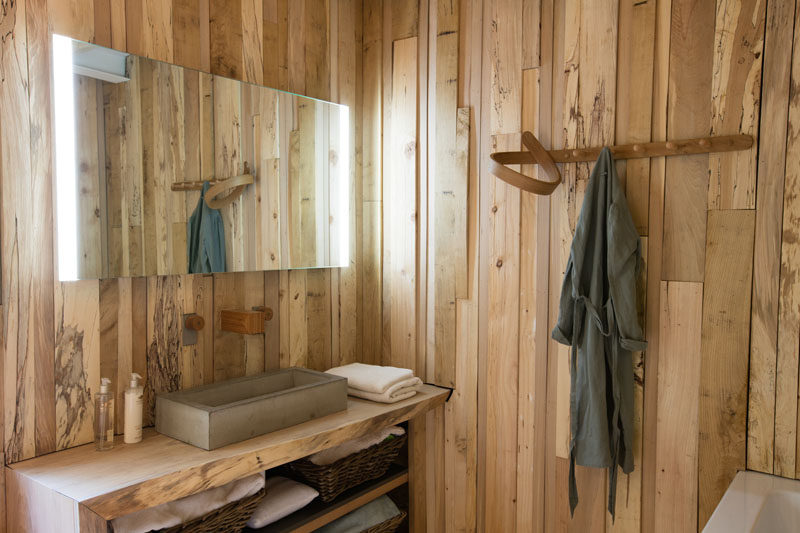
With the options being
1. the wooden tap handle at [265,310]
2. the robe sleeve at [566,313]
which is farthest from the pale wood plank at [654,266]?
the wooden tap handle at [265,310]

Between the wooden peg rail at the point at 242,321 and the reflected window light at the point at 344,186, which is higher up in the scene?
the reflected window light at the point at 344,186

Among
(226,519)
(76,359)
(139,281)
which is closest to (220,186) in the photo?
(139,281)

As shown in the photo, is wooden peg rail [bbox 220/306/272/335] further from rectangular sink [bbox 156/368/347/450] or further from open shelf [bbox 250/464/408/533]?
open shelf [bbox 250/464/408/533]

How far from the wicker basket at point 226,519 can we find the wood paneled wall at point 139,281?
1.36 feet

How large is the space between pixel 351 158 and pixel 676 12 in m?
1.36

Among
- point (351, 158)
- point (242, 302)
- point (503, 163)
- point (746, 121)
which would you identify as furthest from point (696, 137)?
point (242, 302)

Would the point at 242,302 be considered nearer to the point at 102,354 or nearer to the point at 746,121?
the point at 102,354

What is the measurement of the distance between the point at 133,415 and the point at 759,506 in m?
1.71

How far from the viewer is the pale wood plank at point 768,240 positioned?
1657 millimetres

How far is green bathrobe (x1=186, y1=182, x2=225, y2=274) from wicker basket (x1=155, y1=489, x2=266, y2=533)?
29.5 inches

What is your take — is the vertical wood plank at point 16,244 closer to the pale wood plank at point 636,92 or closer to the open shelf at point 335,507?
the open shelf at point 335,507

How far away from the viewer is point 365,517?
2.13 m

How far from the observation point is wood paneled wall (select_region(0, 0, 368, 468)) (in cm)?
154

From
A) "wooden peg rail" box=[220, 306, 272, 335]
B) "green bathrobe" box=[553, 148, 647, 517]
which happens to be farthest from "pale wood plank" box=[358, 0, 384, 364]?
"green bathrobe" box=[553, 148, 647, 517]
